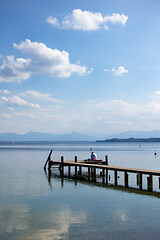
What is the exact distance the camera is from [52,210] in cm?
1806

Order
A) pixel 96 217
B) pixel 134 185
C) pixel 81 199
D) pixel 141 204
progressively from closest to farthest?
pixel 96 217 → pixel 141 204 → pixel 81 199 → pixel 134 185

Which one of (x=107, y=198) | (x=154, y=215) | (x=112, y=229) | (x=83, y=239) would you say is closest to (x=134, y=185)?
(x=107, y=198)

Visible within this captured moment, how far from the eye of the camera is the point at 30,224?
15.0 m

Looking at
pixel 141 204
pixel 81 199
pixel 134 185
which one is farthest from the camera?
pixel 134 185

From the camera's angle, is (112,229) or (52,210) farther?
(52,210)

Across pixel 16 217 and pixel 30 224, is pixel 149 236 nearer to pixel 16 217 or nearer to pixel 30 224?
pixel 30 224

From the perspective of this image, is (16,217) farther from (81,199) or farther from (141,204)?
(141,204)

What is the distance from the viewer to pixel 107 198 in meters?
21.5

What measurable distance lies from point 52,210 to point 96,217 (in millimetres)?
3260

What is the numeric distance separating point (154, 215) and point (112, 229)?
12.8 feet

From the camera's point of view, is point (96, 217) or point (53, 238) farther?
point (96, 217)

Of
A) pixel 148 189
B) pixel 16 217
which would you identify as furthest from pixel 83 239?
pixel 148 189

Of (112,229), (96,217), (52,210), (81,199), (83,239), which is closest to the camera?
(83,239)

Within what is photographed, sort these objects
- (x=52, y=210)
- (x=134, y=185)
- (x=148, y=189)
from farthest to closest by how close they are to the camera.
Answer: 1. (x=134, y=185)
2. (x=148, y=189)
3. (x=52, y=210)
